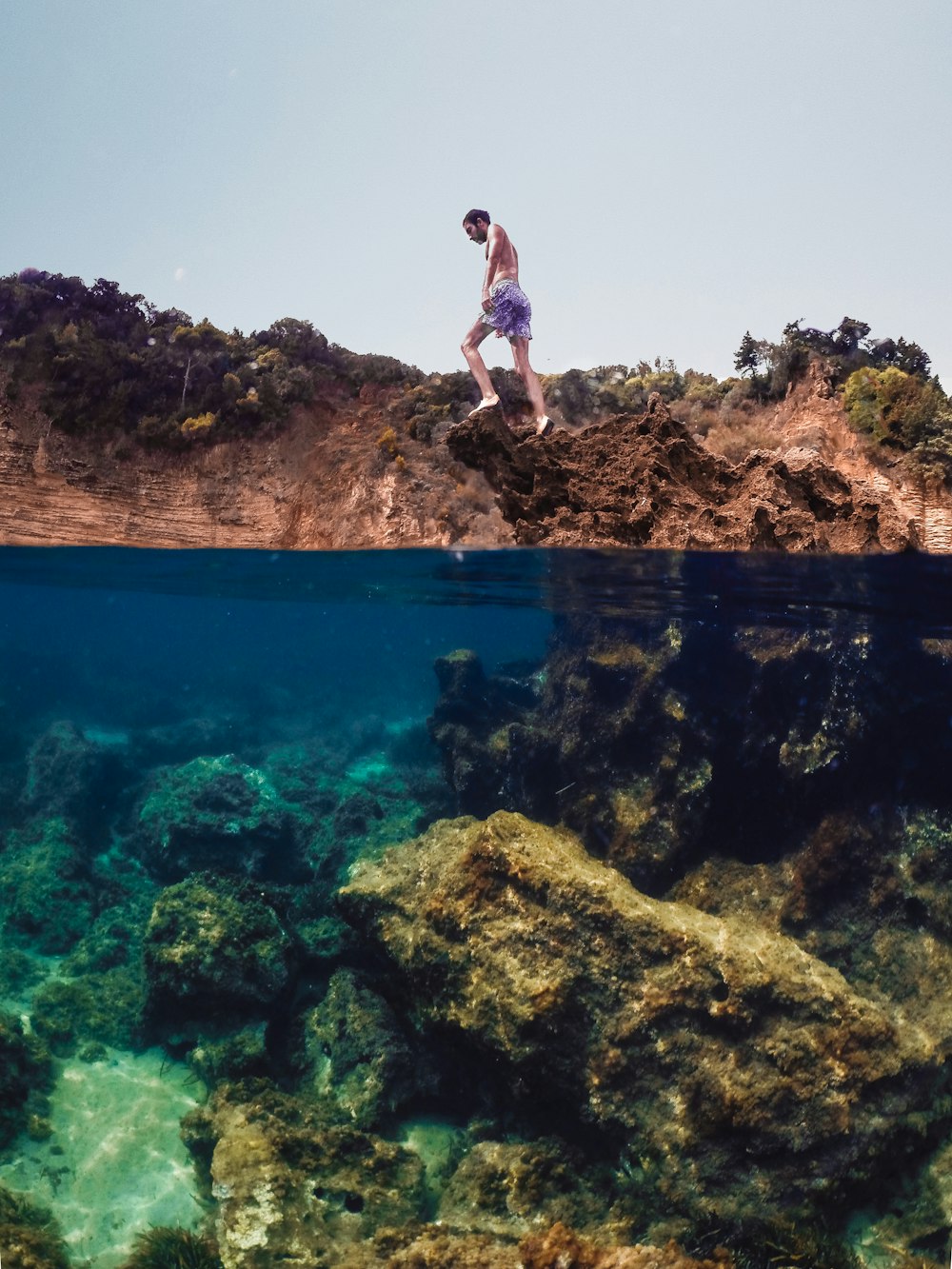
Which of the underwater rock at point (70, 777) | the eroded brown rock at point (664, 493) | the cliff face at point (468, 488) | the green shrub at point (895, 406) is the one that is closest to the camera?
the eroded brown rock at point (664, 493)

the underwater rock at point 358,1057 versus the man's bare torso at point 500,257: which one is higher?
the man's bare torso at point 500,257

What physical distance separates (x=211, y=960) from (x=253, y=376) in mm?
8260

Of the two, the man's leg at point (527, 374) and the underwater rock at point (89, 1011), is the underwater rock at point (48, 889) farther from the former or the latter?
the man's leg at point (527, 374)

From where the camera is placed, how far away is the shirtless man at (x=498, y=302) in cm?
773

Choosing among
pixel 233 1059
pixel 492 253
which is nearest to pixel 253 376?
pixel 492 253

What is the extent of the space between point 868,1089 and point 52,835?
46.4 feet

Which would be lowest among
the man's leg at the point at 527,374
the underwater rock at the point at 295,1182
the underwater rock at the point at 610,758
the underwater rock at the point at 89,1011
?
the underwater rock at the point at 89,1011

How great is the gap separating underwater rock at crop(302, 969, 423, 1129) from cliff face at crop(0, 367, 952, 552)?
6.32m

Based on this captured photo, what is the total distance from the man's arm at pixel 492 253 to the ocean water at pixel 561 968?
148 inches

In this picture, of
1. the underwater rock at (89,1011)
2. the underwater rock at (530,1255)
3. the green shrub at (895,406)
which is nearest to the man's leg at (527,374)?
the green shrub at (895,406)

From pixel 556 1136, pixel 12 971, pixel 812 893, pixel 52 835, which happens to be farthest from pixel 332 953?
pixel 52 835

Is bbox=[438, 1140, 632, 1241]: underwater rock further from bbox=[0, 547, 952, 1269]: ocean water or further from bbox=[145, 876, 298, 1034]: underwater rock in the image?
bbox=[145, 876, 298, 1034]: underwater rock

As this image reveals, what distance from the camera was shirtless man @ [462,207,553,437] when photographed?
25.4 feet

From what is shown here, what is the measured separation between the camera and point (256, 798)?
14.5 m
